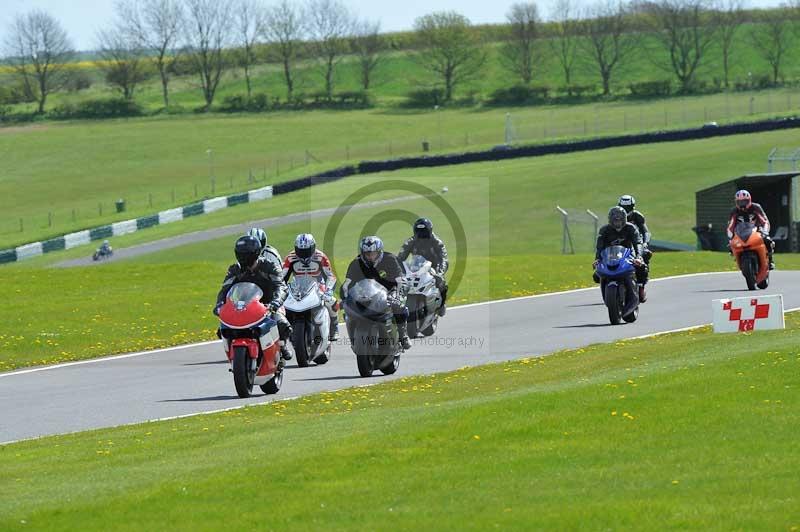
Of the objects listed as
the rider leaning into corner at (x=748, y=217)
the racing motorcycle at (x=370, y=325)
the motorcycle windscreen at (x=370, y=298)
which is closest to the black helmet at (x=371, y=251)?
the racing motorcycle at (x=370, y=325)

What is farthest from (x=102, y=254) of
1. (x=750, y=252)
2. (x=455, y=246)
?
(x=750, y=252)

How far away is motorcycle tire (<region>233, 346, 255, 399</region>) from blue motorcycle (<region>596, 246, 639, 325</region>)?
8.36 m

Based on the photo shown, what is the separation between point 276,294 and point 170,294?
14074 mm

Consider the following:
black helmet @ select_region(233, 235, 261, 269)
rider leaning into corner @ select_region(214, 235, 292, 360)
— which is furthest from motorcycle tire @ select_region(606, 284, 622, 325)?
black helmet @ select_region(233, 235, 261, 269)

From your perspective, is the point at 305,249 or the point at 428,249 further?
the point at 428,249

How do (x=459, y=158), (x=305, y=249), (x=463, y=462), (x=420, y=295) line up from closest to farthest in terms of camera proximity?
1. (x=463, y=462)
2. (x=305, y=249)
3. (x=420, y=295)
4. (x=459, y=158)

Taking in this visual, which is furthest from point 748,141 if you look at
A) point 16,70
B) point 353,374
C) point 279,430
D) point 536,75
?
point 16,70

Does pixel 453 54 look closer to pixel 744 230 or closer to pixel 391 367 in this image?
pixel 744 230

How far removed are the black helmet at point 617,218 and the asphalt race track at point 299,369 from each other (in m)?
1.70

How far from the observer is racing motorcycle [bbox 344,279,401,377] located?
57.4ft

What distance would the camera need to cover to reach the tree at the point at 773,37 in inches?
5526

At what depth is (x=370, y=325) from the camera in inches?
696

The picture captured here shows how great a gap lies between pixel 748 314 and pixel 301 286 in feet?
22.2

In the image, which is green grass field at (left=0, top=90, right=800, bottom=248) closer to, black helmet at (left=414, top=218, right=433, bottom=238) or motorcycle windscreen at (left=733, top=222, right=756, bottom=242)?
motorcycle windscreen at (left=733, top=222, right=756, bottom=242)
